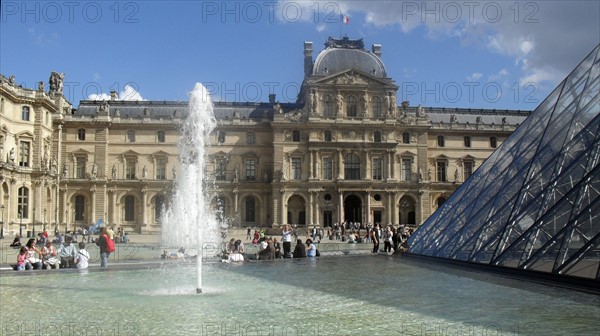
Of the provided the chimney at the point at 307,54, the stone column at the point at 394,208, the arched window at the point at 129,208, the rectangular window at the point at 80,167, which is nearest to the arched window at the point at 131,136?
the rectangular window at the point at 80,167

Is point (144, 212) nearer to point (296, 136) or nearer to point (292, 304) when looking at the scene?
point (296, 136)

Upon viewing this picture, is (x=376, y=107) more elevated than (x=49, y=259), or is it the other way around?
(x=376, y=107)

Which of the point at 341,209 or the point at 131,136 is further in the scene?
the point at 131,136

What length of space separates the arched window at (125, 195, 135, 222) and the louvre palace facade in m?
0.09

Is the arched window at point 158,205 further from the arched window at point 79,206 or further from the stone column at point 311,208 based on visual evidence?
the stone column at point 311,208

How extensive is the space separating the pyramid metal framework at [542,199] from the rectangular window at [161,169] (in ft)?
127

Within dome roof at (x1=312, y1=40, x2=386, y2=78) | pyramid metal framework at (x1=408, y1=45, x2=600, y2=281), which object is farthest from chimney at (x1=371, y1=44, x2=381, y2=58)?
pyramid metal framework at (x1=408, y1=45, x2=600, y2=281)

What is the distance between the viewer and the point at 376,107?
5525cm

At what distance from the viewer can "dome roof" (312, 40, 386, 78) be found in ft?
184

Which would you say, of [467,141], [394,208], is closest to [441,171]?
[467,141]

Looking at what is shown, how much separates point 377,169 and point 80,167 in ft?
88.8

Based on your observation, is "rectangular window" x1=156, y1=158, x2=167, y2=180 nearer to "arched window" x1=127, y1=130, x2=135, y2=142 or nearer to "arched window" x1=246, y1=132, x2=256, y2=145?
"arched window" x1=127, y1=130, x2=135, y2=142

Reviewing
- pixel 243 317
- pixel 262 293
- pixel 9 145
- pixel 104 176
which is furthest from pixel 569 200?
pixel 104 176

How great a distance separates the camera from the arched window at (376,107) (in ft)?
181
